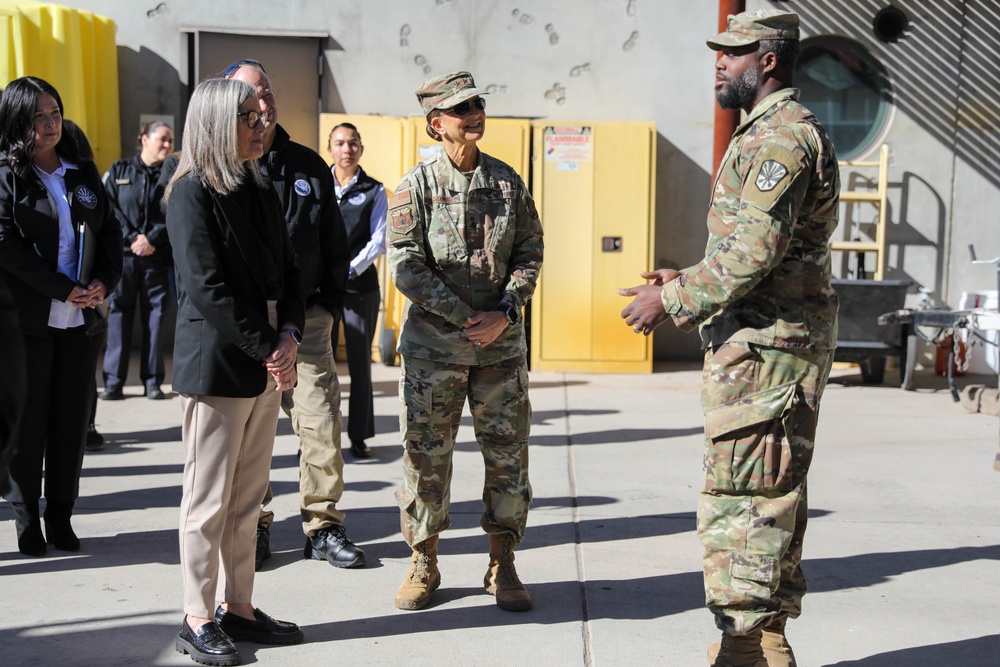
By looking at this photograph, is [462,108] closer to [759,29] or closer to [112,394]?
[759,29]

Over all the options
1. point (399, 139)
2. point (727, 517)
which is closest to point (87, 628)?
point (727, 517)

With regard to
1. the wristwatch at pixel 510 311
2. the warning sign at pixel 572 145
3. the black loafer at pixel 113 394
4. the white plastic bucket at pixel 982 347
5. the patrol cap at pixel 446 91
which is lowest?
the black loafer at pixel 113 394

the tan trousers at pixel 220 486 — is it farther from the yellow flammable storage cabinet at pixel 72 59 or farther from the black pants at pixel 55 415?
the yellow flammable storage cabinet at pixel 72 59

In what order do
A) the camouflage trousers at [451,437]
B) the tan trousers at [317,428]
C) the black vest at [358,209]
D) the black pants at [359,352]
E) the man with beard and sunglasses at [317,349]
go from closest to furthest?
the camouflage trousers at [451,437] < the man with beard and sunglasses at [317,349] < the tan trousers at [317,428] < the black vest at [358,209] < the black pants at [359,352]

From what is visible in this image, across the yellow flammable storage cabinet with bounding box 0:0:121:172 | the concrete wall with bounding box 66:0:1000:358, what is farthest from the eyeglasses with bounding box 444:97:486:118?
the yellow flammable storage cabinet with bounding box 0:0:121:172

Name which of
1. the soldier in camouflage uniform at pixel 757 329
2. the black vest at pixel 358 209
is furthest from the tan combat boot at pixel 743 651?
the black vest at pixel 358 209

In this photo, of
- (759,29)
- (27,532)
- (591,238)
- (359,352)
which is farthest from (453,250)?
(591,238)

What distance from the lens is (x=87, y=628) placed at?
3836mm

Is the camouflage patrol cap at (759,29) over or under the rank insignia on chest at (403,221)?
over

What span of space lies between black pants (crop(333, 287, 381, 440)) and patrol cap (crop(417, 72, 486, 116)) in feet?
7.92

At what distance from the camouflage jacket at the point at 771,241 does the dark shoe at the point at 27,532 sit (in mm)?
2979

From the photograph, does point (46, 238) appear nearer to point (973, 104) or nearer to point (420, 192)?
point (420, 192)

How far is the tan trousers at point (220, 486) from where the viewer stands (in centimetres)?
344

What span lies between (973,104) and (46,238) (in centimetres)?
893
